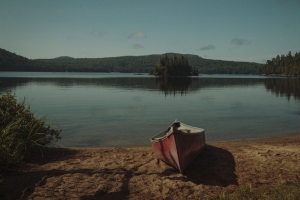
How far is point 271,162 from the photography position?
1097 centimetres

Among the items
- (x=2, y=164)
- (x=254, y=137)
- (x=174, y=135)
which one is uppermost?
(x=174, y=135)

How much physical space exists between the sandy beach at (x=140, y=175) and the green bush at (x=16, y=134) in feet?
1.81

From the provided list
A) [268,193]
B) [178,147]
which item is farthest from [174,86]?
[268,193]

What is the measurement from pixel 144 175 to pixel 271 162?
5712 millimetres

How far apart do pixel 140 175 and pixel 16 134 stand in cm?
547

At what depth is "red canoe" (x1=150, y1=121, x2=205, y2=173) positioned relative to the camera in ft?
32.4

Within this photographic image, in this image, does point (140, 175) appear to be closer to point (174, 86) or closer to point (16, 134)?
point (16, 134)

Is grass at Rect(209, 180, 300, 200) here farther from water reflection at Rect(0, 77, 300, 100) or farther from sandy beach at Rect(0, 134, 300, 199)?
water reflection at Rect(0, 77, 300, 100)

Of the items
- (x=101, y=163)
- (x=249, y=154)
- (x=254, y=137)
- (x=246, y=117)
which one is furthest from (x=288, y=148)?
(x=246, y=117)

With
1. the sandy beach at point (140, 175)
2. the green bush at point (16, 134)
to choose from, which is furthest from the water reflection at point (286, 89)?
the green bush at point (16, 134)

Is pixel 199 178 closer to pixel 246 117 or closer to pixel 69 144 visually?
pixel 69 144

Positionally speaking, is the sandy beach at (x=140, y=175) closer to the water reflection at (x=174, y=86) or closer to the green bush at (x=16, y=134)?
the green bush at (x=16, y=134)

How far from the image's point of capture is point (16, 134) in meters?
10.4

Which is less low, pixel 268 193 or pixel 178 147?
pixel 178 147
